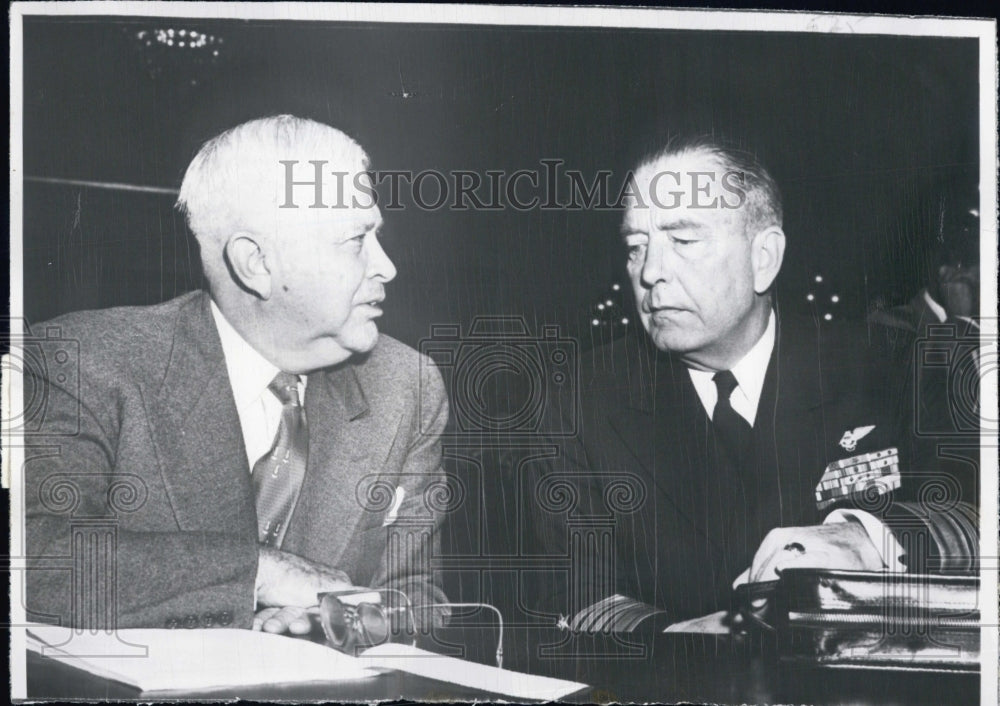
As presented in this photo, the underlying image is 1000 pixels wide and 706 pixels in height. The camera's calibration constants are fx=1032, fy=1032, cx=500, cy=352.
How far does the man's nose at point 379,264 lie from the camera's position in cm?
310

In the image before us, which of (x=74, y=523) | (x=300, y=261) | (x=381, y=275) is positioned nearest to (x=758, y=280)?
(x=381, y=275)

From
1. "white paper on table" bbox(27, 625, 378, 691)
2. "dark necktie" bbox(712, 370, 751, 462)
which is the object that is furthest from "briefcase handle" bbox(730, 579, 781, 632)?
"white paper on table" bbox(27, 625, 378, 691)

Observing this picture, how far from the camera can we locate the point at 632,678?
3.18 metres

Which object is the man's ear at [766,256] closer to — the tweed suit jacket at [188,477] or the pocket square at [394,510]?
the tweed suit jacket at [188,477]

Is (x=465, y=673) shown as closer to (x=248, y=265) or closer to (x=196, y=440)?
(x=196, y=440)

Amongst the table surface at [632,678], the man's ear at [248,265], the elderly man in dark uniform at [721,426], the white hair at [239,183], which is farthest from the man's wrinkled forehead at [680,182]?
the table surface at [632,678]

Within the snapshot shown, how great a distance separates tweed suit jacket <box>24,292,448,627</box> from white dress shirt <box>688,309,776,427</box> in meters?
0.82

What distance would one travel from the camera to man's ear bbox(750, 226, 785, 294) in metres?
3.17

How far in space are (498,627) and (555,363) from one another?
0.82m

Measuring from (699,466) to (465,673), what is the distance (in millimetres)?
952

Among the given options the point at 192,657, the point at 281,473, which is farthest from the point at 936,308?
the point at 192,657

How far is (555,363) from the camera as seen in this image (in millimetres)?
3129
